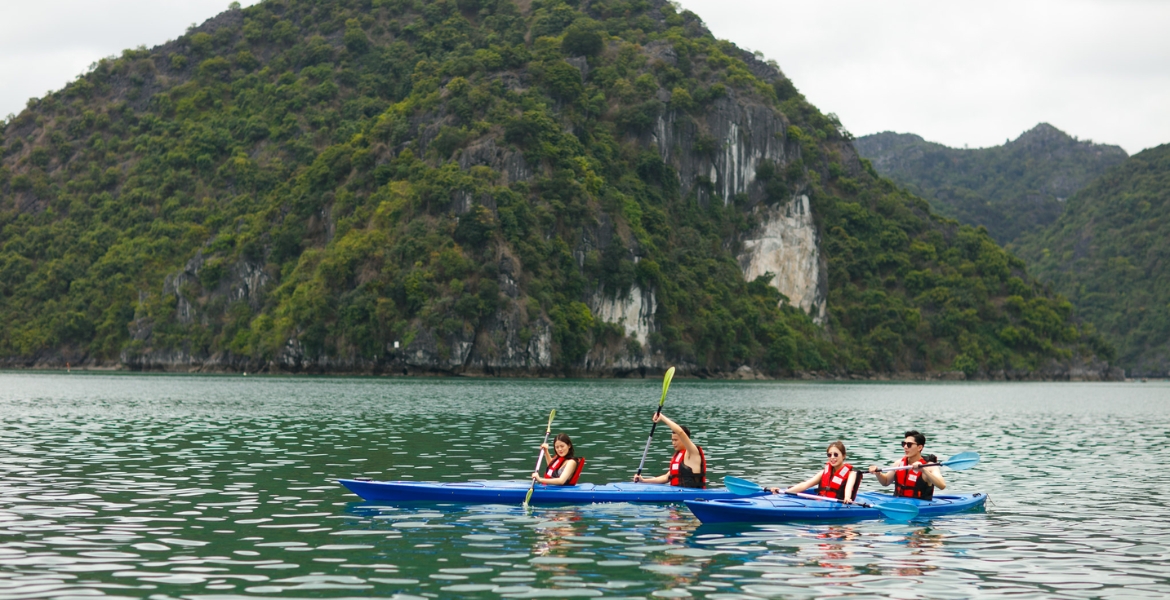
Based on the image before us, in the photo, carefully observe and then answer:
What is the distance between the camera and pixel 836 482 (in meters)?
21.6

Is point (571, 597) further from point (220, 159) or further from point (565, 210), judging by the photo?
point (220, 159)

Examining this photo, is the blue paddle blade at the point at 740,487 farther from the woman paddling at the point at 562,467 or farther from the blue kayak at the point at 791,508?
the woman paddling at the point at 562,467

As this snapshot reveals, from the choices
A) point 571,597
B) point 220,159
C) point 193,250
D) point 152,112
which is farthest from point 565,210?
point 571,597

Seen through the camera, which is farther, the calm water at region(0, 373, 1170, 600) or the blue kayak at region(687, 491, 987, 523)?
the blue kayak at region(687, 491, 987, 523)

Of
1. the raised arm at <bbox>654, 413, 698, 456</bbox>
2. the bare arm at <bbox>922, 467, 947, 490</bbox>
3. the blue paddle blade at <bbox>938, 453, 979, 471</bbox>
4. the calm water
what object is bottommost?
the calm water

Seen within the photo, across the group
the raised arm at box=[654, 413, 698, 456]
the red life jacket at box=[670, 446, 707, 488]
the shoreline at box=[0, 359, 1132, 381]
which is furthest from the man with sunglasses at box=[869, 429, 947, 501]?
the shoreline at box=[0, 359, 1132, 381]

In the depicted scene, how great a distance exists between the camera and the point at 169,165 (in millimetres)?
166250

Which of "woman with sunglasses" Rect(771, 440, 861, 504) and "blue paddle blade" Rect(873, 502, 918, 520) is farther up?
"woman with sunglasses" Rect(771, 440, 861, 504)

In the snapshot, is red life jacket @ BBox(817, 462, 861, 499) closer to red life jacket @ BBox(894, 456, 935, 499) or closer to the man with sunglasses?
the man with sunglasses

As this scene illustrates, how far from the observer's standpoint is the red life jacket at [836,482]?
21531mm

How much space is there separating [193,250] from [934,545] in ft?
456

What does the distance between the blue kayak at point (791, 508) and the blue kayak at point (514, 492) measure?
1.34 metres

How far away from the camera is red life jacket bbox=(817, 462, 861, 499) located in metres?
21.5

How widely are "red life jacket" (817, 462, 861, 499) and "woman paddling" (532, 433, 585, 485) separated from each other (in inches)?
191
